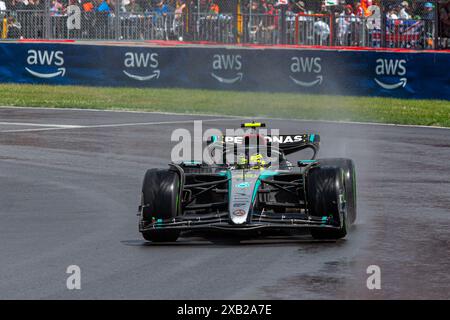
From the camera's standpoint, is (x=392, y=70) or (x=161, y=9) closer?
(x=392, y=70)

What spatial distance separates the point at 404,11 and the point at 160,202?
19.1 m

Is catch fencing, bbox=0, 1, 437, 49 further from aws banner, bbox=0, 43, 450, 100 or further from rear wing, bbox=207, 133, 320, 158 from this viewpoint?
rear wing, bbox=207, 133, 320, 158

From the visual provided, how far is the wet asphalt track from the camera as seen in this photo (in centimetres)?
834

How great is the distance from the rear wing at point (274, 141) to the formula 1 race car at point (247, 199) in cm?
35

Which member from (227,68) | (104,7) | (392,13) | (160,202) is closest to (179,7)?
(104,7)

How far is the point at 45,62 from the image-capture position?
30266mm

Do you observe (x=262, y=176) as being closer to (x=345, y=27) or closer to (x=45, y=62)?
(x=345, y=27)

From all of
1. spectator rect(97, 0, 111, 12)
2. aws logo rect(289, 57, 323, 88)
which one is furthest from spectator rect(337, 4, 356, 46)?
spectator rect(97, 0, 111, 12)

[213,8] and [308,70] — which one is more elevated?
[213,8]

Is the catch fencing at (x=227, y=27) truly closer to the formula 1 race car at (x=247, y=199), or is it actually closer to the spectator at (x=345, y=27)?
the spectator at (x=345, y=27)

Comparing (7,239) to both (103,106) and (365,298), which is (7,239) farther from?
(103,106)

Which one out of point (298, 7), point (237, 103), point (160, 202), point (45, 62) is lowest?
point (160, 202)

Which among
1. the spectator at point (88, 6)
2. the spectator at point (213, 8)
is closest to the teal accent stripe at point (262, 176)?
the spectator at point (213, 8)

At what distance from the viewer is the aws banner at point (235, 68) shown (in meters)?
26.5
